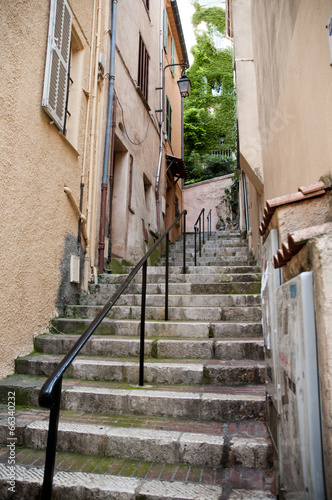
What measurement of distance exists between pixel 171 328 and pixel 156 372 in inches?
27.7

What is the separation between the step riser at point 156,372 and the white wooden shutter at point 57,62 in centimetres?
269

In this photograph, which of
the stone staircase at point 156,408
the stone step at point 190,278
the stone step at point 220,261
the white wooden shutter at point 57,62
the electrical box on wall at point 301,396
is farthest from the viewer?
the stone step at point 220,261

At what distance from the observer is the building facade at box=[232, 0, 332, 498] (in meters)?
1.27

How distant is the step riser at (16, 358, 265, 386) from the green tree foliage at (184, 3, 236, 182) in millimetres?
15486

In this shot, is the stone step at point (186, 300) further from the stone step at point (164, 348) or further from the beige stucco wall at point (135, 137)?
the beige stucco wall at point (135, 137)

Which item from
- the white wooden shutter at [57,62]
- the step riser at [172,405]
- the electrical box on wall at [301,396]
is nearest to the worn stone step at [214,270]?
the white wooden shutter at [57,62]

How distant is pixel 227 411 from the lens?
254cm

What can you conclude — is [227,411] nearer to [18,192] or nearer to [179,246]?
[18,192]

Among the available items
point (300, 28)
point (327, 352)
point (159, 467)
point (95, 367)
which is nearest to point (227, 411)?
point (159, 467)

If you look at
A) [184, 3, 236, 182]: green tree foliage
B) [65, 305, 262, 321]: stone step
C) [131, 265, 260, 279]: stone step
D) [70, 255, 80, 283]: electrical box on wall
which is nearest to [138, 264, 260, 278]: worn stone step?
[131, 265, 260, 279]: stone step

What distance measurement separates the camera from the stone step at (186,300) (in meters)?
4.16

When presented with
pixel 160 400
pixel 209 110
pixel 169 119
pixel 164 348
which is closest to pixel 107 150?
pixel 164 348

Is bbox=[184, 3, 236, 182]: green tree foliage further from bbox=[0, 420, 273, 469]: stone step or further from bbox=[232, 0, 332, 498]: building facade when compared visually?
bbox=[0, 420, 273, 469]: stone step

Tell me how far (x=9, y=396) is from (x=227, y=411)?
1781 mm
